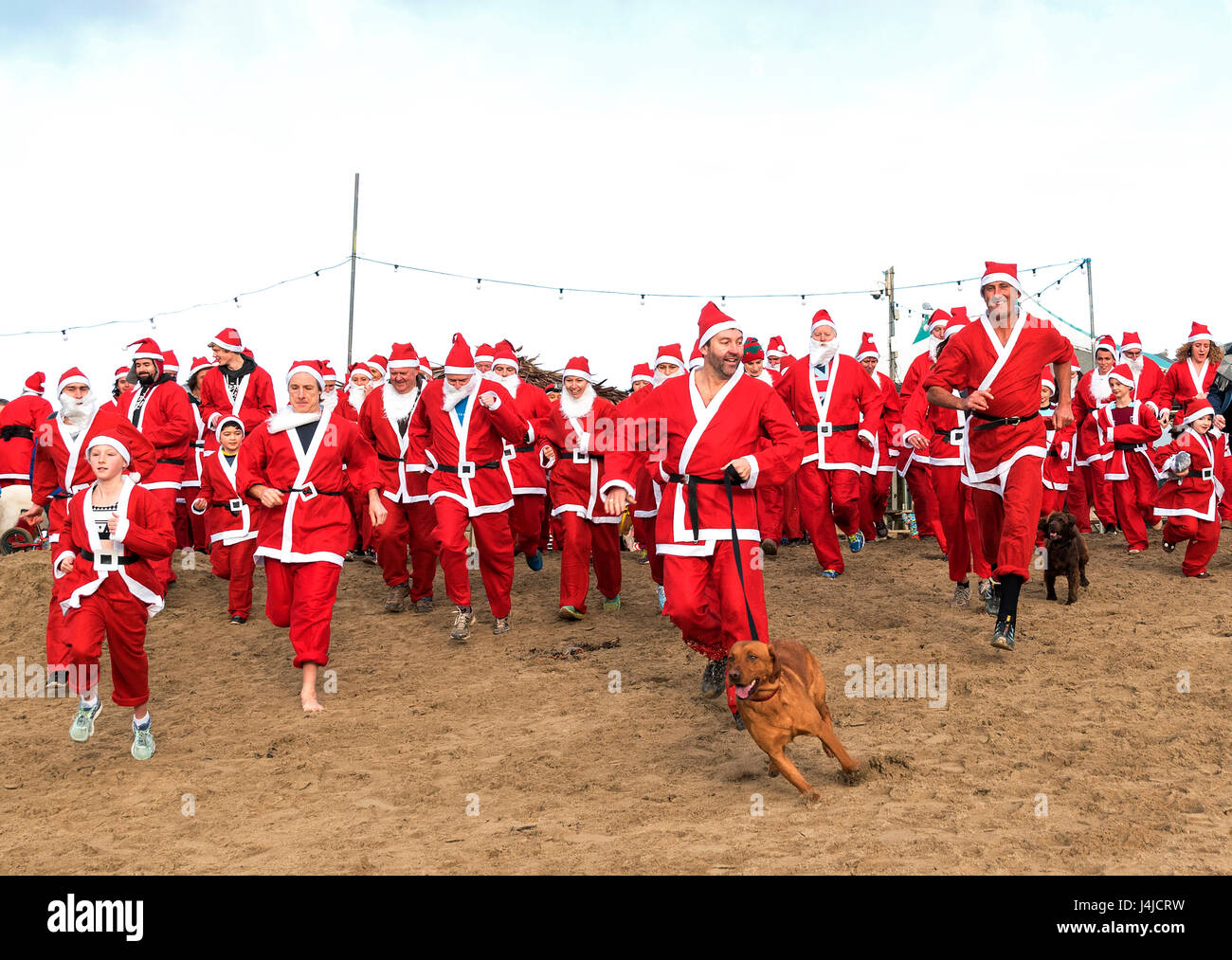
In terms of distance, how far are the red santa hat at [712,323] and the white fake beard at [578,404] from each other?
3.63 m

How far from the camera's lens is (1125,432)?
39.7 feet

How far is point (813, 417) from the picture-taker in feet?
35.0

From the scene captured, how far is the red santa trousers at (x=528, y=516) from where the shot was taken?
10484 mm

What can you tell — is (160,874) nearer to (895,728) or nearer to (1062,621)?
(895,728)

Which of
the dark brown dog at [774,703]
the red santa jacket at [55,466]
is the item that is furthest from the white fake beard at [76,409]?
the dark brown dog at [774,703]

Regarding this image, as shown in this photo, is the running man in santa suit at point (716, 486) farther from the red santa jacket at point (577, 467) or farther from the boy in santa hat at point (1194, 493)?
the boy in santa hat at point (1194, 493)

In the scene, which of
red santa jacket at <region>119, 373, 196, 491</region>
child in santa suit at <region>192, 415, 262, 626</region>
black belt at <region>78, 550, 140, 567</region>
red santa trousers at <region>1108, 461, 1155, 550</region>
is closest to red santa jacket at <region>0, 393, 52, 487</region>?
red santa jacket at <region>119, 373, 196, 491</region>

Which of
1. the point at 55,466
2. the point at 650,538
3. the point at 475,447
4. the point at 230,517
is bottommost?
the point at 650,538

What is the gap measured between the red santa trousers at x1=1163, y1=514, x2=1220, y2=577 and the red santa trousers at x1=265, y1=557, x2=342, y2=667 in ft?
24.6

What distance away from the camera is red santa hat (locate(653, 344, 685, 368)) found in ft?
37.0

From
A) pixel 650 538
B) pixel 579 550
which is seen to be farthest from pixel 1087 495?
pixel 579 550

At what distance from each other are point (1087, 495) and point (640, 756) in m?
9.76

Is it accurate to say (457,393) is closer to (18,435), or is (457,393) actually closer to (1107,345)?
(18,435)
